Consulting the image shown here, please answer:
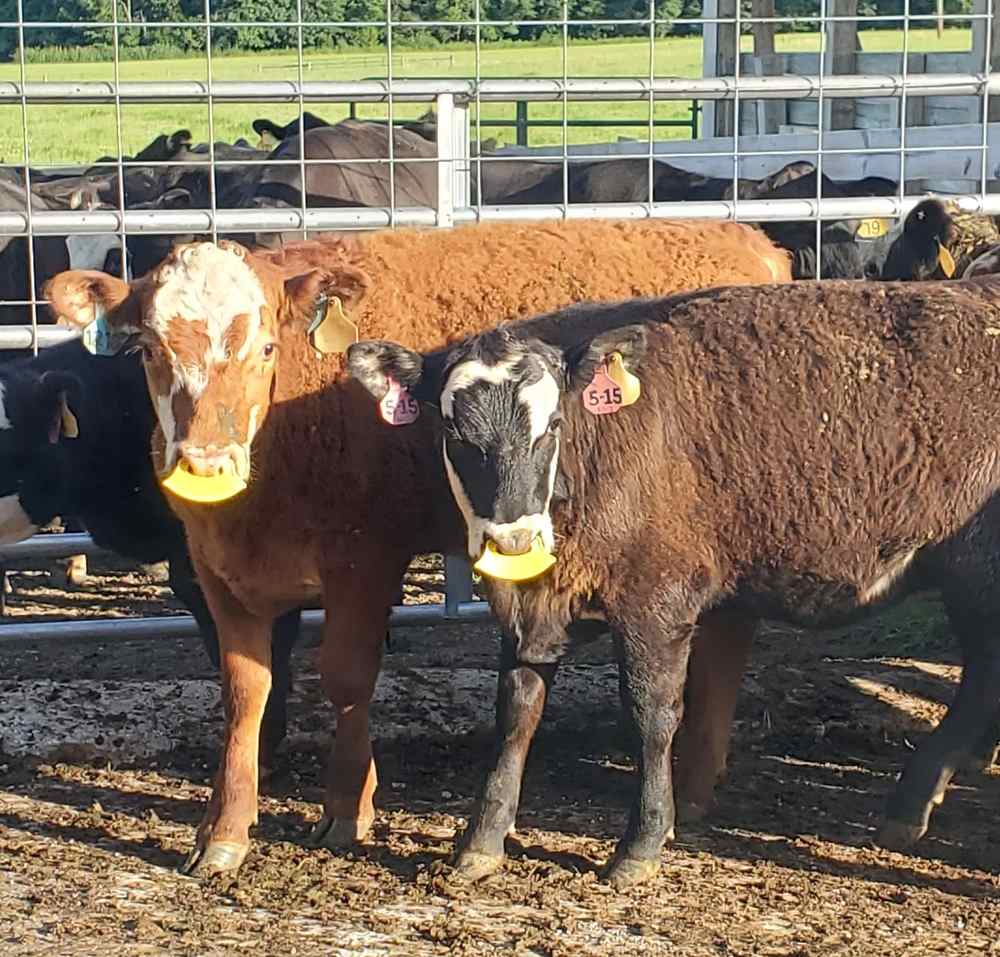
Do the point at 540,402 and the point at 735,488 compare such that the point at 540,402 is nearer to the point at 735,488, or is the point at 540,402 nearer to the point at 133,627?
the point at 735,488

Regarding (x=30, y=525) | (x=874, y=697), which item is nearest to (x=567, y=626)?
(x=874, y=697)

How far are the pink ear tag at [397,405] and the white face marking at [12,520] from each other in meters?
2.29

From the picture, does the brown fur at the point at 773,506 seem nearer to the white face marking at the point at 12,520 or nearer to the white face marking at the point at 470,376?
the white face marking at the point at 470,376

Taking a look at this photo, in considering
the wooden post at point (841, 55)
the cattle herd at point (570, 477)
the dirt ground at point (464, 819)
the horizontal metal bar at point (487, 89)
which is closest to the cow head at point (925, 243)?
the horizontal metal bar at point (487, 89)

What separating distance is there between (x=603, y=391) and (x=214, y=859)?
1.75 m

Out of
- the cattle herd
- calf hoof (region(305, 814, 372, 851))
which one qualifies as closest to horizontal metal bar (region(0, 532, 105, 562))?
the cattle herd

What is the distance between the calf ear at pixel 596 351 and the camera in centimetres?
485

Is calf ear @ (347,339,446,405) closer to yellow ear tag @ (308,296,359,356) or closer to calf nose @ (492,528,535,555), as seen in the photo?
yellow ear tag @ (308,296,359,356)

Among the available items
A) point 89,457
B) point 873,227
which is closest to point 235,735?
point 89,457

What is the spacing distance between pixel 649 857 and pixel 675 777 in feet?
2.34

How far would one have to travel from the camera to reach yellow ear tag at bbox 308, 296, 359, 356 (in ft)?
16.8

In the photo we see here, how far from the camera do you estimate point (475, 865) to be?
4805 millimetres

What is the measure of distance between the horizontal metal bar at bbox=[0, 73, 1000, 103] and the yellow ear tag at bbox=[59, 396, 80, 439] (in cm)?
118

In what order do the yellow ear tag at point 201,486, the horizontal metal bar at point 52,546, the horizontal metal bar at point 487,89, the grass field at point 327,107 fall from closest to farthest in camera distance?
the yellow ear tag at point 201,486, the horizontal metal bar at point 487,89, the horizontal metal bar at point 52,546, the grass field at point 327,107
